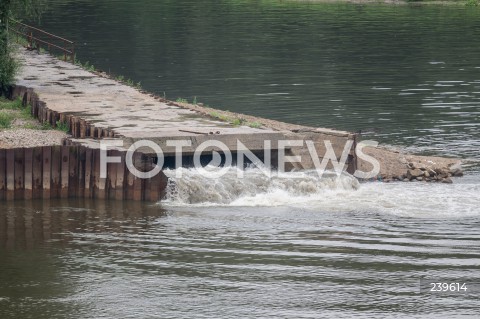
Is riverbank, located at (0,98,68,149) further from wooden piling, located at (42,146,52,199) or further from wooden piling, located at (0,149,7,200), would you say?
wooden piling, located at (0,149,7,200)

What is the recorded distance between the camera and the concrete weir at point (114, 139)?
29547 millimetres

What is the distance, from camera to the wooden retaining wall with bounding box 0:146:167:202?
96.6 ft

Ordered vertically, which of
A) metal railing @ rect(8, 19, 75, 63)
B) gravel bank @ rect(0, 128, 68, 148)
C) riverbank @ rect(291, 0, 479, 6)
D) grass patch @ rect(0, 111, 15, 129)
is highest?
riverbank @ rect(291, 0, 479, 6)

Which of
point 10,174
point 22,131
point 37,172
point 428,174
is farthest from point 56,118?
point 428,174

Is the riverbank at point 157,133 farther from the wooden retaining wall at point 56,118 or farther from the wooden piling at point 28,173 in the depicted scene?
the wooden piling at point 28,173

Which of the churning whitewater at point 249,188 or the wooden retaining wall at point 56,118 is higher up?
the wooden retaining wall at point 56,118

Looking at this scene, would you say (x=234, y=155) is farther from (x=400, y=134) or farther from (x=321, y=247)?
(x=400, y=134)

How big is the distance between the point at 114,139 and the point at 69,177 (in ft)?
6.91

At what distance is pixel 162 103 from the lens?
39000mm

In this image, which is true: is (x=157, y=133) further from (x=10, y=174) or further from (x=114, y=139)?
(x=10, y=174)

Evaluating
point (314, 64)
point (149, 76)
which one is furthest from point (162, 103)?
point (314, 64)

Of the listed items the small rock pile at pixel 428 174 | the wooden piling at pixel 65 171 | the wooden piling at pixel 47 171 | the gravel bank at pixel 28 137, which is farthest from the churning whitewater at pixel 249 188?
the gravel bank at pixel 28 137

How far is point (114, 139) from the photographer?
3128 centimetres

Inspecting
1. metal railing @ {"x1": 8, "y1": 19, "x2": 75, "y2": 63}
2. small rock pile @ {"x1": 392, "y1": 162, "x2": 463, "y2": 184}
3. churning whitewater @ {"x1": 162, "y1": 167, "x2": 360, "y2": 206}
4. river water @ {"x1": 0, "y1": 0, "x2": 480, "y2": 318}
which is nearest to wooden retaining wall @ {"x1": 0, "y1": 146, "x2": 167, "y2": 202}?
river water @ {"x1": 0, "y1": 0, "x2": 480, "y2": 318}
